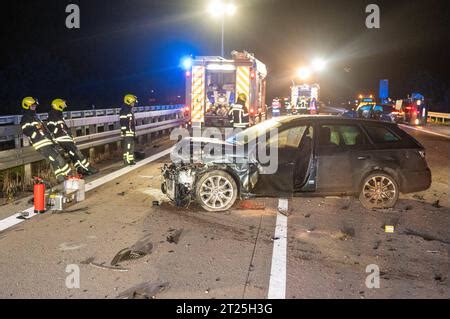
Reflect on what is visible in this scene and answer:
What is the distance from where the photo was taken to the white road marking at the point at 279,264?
15.2ft

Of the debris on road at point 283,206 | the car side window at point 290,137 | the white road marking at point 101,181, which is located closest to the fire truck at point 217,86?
the white road marking at point 101,181

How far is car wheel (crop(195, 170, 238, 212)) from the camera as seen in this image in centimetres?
750

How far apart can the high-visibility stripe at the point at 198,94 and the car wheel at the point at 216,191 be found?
1000 centimetres

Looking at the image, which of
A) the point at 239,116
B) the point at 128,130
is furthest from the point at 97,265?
the point at 239,116

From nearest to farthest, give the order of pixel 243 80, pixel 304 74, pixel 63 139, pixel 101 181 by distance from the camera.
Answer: pixel 101 181 < pixel 63 139 < pixel 243 80 < pixel 304 74

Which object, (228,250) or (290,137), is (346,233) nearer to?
(228,250)

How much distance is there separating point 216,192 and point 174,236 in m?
1.39

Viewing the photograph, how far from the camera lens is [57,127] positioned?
33.6ft

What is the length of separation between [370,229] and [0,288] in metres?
4.51

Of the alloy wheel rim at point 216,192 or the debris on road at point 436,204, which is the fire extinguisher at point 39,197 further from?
the debris on road at point 436,204

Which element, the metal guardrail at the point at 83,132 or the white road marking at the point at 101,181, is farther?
the metal guardrail at the point at 83,132

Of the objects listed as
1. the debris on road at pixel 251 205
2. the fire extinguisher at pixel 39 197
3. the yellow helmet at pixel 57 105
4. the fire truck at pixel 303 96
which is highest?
the fire truck at pixel 303 96

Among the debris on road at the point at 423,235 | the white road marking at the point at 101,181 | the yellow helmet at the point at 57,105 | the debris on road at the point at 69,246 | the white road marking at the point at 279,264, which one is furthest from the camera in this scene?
the yellow helmet at the point at 57,105
